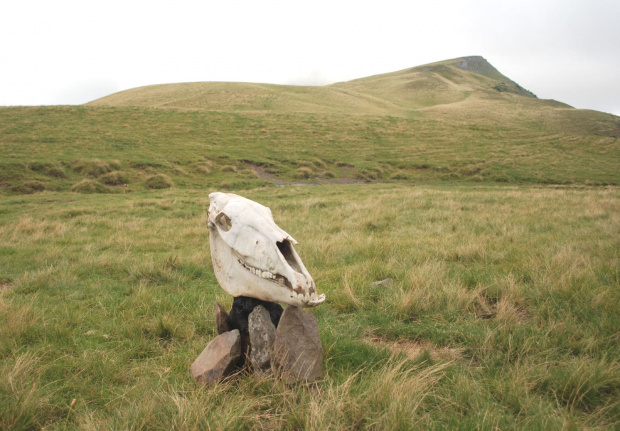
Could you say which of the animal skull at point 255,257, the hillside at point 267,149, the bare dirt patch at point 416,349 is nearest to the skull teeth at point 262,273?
the animal skull at point 255,257

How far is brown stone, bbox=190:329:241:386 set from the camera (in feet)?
9.77

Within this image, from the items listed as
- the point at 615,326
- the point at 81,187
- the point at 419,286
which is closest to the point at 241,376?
the point at 419,286

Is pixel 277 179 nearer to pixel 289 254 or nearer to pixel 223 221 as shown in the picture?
pixel 223 221

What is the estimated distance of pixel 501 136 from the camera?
48094mm

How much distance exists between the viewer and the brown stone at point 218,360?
9.77ft

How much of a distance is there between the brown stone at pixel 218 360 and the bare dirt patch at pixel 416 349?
1.41 meters

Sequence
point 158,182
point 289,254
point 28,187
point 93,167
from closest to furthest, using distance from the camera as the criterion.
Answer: point 289,254
point 28,187
point 158,182
point 93,167

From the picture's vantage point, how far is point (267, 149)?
123 ft

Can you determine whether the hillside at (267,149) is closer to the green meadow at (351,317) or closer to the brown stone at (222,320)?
the green meadow at (351,317)

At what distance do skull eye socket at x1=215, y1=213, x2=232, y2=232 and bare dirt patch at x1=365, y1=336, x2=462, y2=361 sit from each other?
1845mm

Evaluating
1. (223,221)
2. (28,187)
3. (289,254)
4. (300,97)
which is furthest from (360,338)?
(300,97)

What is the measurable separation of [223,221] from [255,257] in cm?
61

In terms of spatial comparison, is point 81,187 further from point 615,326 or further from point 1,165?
point 615,326

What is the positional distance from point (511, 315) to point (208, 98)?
223 ft
